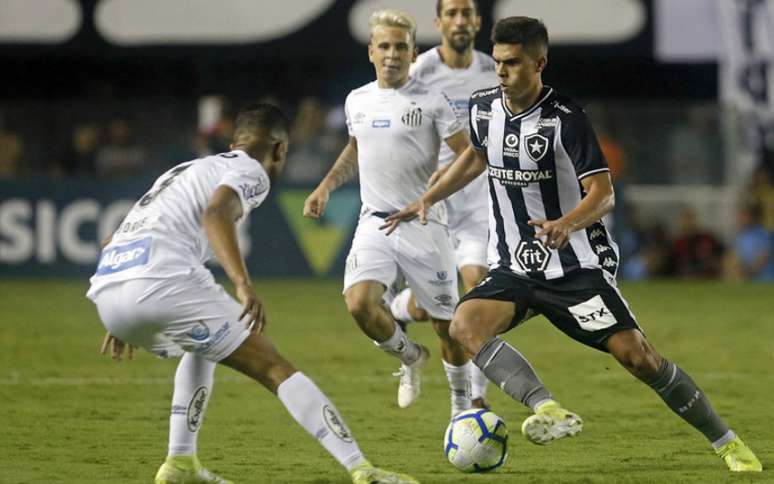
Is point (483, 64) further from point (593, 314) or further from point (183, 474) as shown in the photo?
point (183, 474)

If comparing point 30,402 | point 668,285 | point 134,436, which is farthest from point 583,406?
point 668,285

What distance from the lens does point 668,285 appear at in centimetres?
1925

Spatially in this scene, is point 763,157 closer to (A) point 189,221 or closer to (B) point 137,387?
(B) point 137,387

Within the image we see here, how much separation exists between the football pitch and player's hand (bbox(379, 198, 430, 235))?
3.88 ft

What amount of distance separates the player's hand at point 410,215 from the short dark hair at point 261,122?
1.58 m

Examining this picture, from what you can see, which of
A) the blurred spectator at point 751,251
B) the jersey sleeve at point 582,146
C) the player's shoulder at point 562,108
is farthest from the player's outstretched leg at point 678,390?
the blurred spectator at point 751,251

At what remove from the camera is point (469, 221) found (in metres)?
9.90

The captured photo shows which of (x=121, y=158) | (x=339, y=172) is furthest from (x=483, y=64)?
(x=121, y=158)

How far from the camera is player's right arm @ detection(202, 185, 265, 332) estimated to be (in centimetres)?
623

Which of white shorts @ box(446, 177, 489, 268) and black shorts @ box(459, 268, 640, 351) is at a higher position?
black shorts @ box(459, 268, 640, 351)

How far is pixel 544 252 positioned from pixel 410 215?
3.80ft

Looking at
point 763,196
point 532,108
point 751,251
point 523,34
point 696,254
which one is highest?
point 523,34

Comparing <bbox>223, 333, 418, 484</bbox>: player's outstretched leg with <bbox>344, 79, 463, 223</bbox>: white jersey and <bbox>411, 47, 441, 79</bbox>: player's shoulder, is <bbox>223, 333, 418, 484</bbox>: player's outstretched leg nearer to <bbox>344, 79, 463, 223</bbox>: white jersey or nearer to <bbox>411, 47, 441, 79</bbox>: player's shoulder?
<bbox>344, 79, 463, 223</bbox>: white jersey

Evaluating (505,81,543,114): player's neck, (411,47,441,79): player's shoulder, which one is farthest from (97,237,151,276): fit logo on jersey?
(411,47,441,79): player's shoulder
